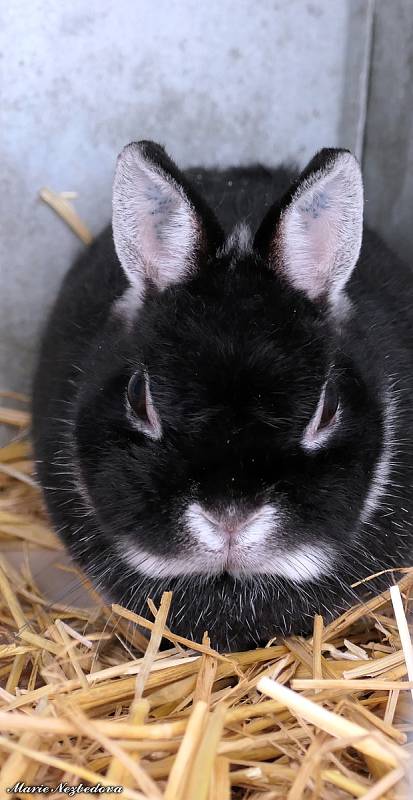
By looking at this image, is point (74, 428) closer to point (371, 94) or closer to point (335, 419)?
point (335, 419)

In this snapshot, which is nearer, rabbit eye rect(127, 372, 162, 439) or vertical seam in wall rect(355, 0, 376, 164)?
rabbit eye rect(127, 372, 162, 439)

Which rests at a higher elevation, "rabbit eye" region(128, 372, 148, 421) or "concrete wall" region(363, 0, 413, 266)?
"concrete wall" region(363, 0, 413, 266)

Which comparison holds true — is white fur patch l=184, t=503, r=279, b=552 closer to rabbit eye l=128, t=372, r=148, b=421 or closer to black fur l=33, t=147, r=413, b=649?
black fur l=33, t=147, r=413, b=649

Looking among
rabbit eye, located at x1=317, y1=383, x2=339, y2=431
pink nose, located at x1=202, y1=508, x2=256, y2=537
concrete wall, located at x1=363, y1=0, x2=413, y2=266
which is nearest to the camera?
pink nose, located at x1=202, y1=508, x2=256, y2=537

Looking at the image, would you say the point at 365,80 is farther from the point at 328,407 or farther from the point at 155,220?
the point at 328,407

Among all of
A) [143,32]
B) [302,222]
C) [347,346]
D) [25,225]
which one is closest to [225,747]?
[347,346]

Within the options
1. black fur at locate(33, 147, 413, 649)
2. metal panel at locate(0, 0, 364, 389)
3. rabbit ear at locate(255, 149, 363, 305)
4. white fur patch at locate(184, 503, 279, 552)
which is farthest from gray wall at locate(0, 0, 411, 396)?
white fur patch at locate(184, 503, 279, 552)

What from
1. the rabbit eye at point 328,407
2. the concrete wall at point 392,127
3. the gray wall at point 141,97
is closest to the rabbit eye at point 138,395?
the rabbit eye at point 328,407
